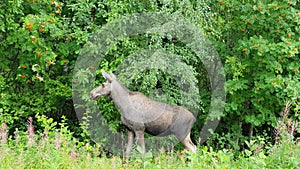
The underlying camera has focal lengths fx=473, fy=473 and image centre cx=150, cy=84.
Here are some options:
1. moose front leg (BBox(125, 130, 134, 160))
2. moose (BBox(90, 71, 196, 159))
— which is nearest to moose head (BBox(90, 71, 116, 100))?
moose (BBox(90, 71, 196, 159))

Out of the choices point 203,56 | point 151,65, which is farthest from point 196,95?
point 151,65

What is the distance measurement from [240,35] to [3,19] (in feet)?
14.6

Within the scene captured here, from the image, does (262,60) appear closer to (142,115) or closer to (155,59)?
(155,59)

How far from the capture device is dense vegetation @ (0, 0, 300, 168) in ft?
26.1

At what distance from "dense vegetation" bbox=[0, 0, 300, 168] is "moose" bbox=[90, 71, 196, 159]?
797 mm

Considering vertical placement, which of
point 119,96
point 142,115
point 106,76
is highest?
point 106,76

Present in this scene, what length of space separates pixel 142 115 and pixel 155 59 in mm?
1193

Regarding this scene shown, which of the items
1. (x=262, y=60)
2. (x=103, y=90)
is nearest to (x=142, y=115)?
(x=103, y=90)

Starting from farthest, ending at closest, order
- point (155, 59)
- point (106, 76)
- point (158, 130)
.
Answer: point (155, 59), point (158, 130), point (106, 76)

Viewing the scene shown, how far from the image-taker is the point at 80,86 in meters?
8.28

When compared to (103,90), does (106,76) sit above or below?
above

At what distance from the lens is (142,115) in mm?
6797

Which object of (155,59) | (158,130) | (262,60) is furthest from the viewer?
(262,60)

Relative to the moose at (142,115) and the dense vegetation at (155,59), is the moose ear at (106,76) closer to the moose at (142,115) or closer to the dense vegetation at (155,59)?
the moose at (142,115)
